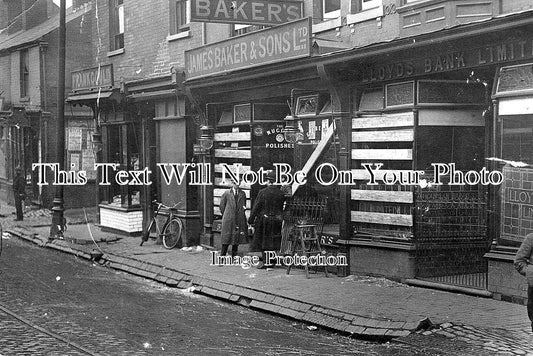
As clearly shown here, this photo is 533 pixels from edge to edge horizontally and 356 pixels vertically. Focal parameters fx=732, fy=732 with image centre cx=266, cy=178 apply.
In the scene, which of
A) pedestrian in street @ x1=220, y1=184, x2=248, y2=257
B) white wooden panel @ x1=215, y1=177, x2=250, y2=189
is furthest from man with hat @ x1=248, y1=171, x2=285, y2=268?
white wooden panel @ x1=215, y1=177, x2=250, y2=189

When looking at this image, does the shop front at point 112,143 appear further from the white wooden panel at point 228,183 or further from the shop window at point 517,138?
the shop window at point 517,138

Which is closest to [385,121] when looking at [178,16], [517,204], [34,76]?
[517,204]

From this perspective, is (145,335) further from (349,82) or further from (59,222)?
(59,222)

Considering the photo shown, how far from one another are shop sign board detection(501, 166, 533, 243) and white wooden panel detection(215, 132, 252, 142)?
670 cm

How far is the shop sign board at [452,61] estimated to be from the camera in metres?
9.71

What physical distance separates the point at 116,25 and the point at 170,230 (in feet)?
24.0

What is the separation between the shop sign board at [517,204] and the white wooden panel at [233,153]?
6.69 meters

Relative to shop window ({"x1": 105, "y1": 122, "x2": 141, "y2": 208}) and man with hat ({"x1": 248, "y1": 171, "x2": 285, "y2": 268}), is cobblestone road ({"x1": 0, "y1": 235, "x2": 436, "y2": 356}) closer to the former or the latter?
man with hat ({"x1": 248, "y1": 171, "x2": 285, "y2": 268})

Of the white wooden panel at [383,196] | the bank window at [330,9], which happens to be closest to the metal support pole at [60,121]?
the bank window at [330,9]

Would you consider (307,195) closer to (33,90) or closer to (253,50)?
(253,50)

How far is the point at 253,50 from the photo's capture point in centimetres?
1370

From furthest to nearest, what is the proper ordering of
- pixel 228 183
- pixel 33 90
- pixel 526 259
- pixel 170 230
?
pixel 33 90 → pixel 170 230 → pixel 228 183 → pixel 526 259

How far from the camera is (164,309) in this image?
34.2 ft

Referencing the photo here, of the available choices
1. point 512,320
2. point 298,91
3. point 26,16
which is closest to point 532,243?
point 512,320
